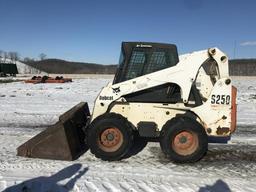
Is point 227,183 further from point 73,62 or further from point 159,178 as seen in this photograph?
point 73,62

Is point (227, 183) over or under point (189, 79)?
under

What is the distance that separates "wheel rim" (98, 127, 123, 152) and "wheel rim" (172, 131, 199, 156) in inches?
41.7

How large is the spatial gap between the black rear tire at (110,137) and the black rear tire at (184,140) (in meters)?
0.72

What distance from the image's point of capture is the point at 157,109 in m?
7.45

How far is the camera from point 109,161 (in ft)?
23.5

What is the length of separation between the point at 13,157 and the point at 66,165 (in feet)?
4.01

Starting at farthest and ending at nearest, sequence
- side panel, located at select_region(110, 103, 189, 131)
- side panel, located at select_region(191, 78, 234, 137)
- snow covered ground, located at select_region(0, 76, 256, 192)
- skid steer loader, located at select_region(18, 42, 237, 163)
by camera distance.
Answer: side panel, located at select_region(110, 103, 189, 131), side panel, located at select_region(191, 78, 234, 137), skid steer loader, located at select_region(18, 42, 237, 163), snow covered ground, located at select_region(0, 76, 256, 192)

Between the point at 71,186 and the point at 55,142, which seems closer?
the point at 71,186

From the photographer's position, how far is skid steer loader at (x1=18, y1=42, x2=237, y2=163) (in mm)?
7148

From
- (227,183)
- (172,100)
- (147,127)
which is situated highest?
(172,100)

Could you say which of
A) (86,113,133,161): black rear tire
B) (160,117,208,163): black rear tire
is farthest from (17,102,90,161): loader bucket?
(160,117,208,163): black rear tire

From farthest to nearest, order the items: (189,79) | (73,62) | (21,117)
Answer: (73,62) < (21,117) < (189,79)

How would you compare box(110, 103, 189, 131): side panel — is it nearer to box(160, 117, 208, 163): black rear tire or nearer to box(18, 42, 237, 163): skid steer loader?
box(18, 42, 237, 163): skid steer loader

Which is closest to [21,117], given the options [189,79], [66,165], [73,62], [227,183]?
[66,165]
